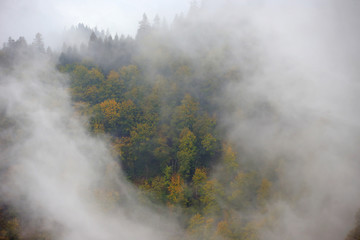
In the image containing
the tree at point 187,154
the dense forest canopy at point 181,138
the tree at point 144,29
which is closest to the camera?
the dense forest canopy at point 181,138

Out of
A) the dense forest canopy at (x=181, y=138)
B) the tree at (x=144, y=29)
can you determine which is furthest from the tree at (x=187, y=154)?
the tree at (x=144, y=29)

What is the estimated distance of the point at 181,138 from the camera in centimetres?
2869

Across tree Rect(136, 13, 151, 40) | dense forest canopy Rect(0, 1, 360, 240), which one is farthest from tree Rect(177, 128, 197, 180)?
tree Rect(136, 13, 151, 40)

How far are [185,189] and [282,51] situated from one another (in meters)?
29.8

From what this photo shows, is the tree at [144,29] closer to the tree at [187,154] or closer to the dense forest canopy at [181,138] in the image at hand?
the dense forest canopy at [181,138]

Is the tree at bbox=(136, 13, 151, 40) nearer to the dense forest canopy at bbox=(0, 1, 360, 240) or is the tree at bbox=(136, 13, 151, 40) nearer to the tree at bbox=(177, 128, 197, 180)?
the dense forest canopy at bbox=(0, 1, 360, 240)

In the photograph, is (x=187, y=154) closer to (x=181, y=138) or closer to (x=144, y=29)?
(x=181, y=138)

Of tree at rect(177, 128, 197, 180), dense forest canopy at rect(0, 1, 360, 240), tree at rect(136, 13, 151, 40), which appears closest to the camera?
dense forest canopy at rect(0, 1, 360, 240)

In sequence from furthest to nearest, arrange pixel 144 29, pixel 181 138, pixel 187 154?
pixel 144 29, pixel 181 138, pixel 187 154

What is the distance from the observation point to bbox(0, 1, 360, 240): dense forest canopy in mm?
21000

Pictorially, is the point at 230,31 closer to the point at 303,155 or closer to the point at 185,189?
the point at 303,155

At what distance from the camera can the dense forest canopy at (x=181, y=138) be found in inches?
827

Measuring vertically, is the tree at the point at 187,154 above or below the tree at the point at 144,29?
below

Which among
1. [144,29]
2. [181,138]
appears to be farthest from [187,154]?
[144,29]
